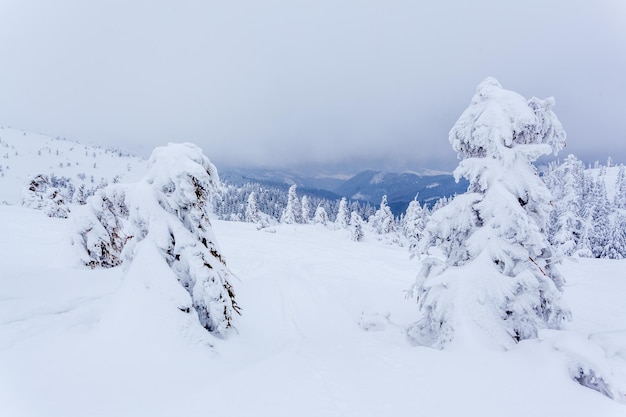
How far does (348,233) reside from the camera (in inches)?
2285

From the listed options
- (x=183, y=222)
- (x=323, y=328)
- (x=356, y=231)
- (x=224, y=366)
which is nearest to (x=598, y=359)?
(x=224, y=366)

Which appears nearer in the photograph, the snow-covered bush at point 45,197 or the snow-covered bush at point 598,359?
the snow-covered bush at point 598,359

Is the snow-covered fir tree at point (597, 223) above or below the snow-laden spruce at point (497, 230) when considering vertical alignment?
below

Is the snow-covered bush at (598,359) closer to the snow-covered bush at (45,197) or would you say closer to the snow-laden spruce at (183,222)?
the snow-laden spruce at (183,222)

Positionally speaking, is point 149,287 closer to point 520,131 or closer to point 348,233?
point 520,131

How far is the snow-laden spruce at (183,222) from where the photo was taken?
23.6ft

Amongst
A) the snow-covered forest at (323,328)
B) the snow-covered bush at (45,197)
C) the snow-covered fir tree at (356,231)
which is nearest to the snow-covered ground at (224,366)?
the snow-covered forest at (323,328)

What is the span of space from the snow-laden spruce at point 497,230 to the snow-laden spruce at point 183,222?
575 centimetres

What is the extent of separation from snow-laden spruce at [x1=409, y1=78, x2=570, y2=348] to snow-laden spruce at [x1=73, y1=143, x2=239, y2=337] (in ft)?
18.9

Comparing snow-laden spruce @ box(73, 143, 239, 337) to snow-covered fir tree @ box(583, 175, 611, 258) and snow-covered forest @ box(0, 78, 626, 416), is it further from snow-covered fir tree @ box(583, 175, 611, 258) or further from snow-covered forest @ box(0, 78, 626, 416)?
snow-covered fir tree @ box(583, 175, 611, 258)

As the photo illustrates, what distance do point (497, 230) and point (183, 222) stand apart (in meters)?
8.32

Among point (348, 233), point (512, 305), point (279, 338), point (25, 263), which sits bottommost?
point (348, 233)

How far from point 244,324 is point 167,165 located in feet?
19.9

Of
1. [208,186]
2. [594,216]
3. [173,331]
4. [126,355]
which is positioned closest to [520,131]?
[208,186]
